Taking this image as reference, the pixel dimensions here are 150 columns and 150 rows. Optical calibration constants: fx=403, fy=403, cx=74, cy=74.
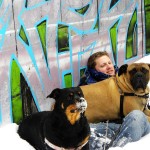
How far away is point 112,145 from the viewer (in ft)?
12.9

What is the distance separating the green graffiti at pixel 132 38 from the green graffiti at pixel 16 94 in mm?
2617

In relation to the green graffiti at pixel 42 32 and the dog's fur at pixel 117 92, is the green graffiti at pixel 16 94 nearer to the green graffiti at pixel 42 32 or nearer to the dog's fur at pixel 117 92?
the green graffiti at pixel 42 32

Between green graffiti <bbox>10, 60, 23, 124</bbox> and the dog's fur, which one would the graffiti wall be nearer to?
green graffiti <bbox>10, 60, 23, 124</bbox>

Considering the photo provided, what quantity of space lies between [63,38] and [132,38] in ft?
6.52

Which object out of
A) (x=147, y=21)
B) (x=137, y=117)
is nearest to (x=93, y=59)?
(x=137, y=117)

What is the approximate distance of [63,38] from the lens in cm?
519

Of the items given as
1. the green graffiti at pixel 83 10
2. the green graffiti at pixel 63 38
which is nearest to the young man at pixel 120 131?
the green graffiti at pixel 63 38

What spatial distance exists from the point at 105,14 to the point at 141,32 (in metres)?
1.36

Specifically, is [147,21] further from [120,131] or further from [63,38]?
[120,131]

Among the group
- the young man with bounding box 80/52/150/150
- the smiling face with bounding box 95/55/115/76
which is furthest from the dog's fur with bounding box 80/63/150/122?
the smiling face with bounding box 95/55/115/76

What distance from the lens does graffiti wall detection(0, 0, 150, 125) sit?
4461mm

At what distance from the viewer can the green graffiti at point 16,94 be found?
178 inches

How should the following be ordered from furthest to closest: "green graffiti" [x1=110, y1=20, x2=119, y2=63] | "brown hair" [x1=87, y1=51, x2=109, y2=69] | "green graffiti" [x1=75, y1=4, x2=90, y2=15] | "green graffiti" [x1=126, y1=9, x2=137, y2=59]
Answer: "green graffiti" [x1=126, y1=9, x2=137, y2=59], "green graffiti" [x1=110, y1=20, x2=119, y2=63], "green graffiti" [x1=75, y1=4, x2=90, y2=15], "brown hair" [x1=87, y1=51, x2=109, y2=69]

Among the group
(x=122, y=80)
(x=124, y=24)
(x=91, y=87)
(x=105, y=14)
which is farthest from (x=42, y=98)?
(x=124, y=24)
